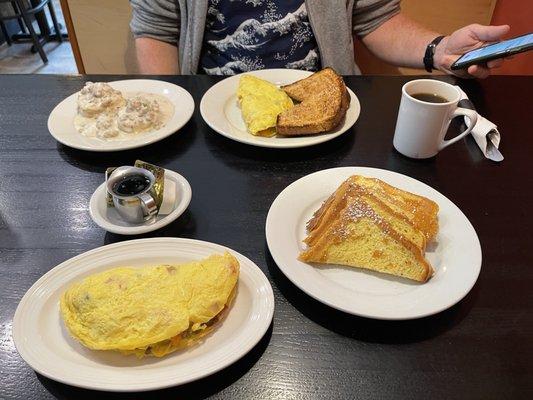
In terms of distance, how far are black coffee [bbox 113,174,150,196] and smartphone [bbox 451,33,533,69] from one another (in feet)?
3.30

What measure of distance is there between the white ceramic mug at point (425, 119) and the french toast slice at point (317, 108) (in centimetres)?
18

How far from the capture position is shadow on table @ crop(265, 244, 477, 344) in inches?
31.0

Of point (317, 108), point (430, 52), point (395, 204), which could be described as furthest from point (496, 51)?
point (395, 204)

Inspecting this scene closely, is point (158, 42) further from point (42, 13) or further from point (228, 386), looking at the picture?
point (42, 13)

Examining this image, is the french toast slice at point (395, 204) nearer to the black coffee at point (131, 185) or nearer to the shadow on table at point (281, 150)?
the shadow on table at point (281, 150)

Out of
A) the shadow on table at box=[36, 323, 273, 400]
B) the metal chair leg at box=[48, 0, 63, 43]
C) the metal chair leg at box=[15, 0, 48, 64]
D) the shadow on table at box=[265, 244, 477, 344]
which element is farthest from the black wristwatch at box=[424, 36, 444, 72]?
the metal chair leg at box=[48, 0, 63, 43]

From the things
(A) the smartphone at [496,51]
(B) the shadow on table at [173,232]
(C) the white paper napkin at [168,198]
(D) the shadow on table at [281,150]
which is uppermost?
(A) the smartphone at [496,51]

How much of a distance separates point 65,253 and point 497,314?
2.85 ft

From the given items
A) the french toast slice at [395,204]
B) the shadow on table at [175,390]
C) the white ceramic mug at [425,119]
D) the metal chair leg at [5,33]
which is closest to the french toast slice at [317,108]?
the white ceramic mug at [425,119]

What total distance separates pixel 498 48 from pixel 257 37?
2.68ft

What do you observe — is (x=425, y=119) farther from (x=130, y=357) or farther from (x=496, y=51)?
(x=130, y=357)

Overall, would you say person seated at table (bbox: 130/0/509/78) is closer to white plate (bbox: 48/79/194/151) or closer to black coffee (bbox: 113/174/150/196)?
white plate (bbox: 48/79/194/151)

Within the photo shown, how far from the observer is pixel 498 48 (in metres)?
1.27

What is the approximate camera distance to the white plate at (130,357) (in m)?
0.67
